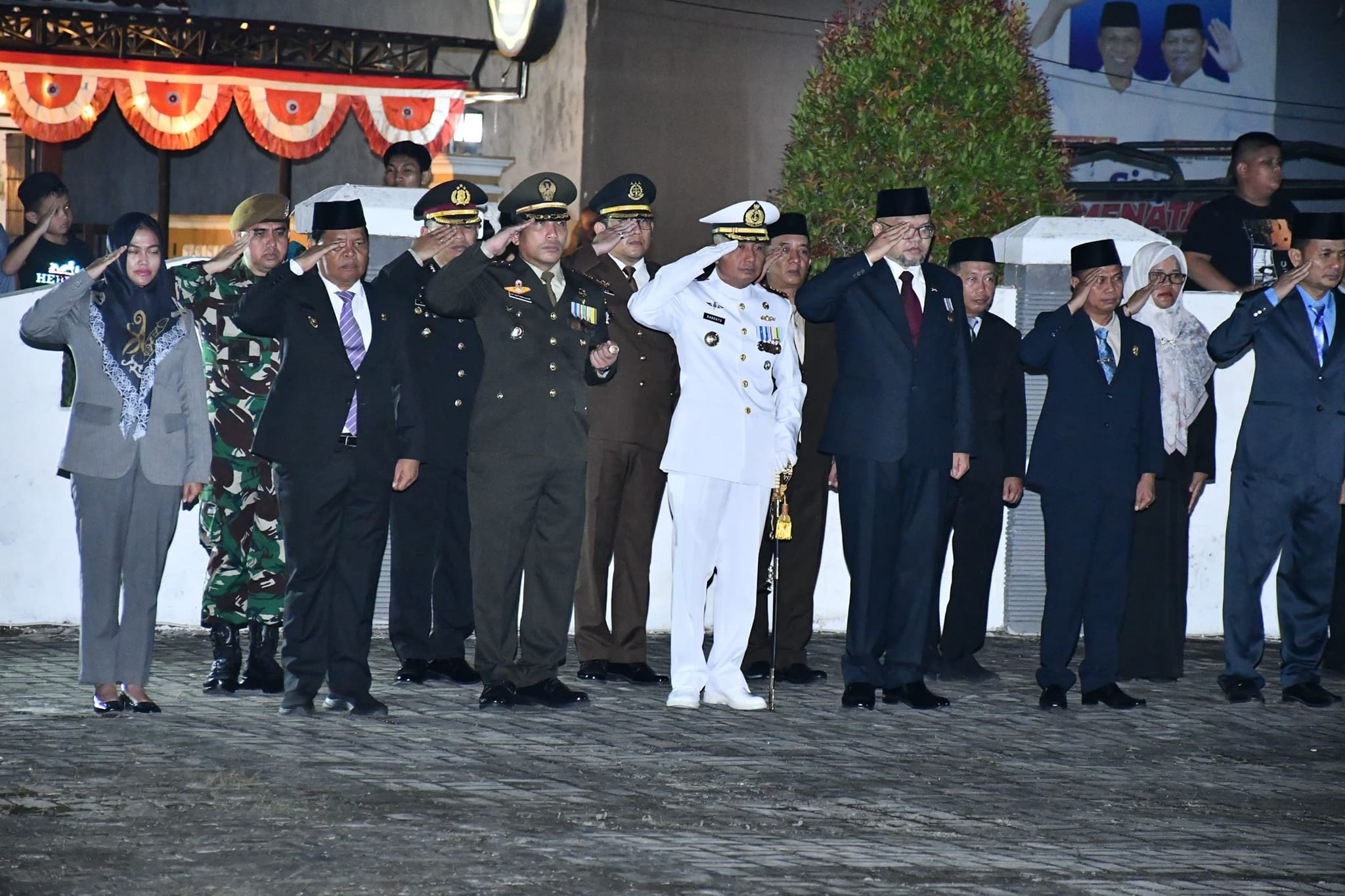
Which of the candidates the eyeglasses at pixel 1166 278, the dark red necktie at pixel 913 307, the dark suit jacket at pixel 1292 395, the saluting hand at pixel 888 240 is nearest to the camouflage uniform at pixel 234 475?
the saluting hand at pixel 888 240

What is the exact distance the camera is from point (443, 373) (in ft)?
29.6

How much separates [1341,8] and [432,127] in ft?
75.3

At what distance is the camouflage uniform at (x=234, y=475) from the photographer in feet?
28.3

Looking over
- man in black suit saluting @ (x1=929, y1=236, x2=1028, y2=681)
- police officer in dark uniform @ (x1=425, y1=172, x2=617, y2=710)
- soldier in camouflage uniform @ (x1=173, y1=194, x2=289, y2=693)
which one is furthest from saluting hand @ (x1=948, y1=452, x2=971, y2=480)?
soldier in camouflage uniform @ (x1=173, y1=194, x2=289, y2=693)

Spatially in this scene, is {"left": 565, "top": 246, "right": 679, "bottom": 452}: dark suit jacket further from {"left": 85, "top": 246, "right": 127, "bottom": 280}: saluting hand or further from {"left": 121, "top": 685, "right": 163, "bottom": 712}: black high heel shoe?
{"left": 121, "top": 685, "right": 163, "bottom": 712}: black high heel shoe

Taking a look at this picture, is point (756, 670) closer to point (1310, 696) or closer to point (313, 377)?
point (1310, 696)

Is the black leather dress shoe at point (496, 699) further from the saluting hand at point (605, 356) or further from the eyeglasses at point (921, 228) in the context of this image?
the eyeglasses at point (921, 228)

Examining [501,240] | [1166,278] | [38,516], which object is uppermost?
[1166,278]

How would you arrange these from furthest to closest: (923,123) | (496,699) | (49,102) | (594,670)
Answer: (49,102) < (923,123) < (594,670) < (496,699)

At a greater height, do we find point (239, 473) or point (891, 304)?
point (891, 304)

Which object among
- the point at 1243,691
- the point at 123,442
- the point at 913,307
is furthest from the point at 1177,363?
the point at 123,442

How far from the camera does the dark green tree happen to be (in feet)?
35.6

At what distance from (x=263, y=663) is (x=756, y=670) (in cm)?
237

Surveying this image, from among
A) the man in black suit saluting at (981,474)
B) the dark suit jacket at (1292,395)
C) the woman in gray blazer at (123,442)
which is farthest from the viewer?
the man in black suit saluting at (981,474)
